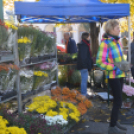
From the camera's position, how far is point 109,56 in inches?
132

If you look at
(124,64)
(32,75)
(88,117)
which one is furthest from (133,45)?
(32,75)

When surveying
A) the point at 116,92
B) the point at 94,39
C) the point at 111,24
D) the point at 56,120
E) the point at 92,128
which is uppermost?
the point at 111,24

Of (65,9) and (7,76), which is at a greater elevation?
(65,9)

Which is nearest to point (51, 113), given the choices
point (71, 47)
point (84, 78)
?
point (84, 78)

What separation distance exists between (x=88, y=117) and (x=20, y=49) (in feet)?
6.74

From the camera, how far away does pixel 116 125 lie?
359 centimetres

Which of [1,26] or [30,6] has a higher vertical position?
[30,6]

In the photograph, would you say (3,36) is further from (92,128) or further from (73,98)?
(92,128)

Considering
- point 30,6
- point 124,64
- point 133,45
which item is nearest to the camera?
point 124,64

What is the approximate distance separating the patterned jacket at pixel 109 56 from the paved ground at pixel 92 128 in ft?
3.33

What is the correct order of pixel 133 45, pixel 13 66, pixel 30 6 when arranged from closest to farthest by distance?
pixel 13 66 < pixel 30 6 < pixel 133 45

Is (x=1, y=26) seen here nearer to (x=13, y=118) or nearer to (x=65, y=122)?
(x=13, y=118)

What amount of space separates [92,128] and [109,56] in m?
1.34

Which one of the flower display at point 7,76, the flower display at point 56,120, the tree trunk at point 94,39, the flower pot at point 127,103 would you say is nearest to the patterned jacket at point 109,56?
the flower display at point 56,120
